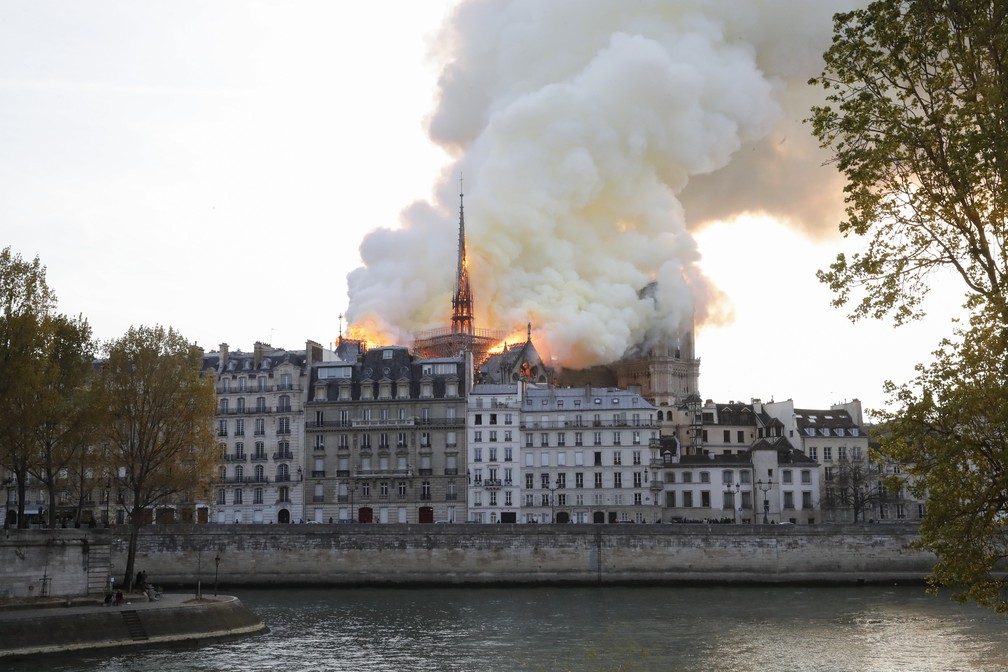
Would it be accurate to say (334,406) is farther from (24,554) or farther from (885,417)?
(885,417)

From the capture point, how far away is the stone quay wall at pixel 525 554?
7462 centimetres

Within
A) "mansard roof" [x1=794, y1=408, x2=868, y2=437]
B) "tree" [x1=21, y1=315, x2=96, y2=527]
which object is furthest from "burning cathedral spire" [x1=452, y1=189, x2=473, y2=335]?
"tree" [x1=21, y1=315, x2=96, y2=527]

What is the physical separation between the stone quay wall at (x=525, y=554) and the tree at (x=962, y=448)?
5470cm

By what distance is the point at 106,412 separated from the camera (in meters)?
55.6

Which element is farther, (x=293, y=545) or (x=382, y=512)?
(x=382, y=512)

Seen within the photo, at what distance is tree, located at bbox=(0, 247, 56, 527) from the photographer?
154 feet

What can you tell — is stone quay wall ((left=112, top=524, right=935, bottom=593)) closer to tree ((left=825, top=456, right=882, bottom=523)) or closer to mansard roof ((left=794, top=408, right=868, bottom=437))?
tree ((left=825, top=456, right=882, bottom=523))

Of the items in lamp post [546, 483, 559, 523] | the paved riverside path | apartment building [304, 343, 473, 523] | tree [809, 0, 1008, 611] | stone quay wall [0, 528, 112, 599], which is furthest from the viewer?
apartment building [304, 343, 473, 523]

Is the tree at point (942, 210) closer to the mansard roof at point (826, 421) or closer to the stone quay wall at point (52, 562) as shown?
the stone quay wall at point (52, 562)

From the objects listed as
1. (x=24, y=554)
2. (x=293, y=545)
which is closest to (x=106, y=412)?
(x=24, y=554)

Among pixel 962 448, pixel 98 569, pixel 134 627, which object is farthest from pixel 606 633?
pixel 962 448

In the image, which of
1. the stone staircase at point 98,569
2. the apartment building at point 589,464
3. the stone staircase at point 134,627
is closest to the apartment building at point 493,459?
the apartment building at point 589,464

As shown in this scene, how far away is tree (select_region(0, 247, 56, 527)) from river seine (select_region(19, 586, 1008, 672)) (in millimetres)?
10467

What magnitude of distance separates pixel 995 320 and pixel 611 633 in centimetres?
3399
